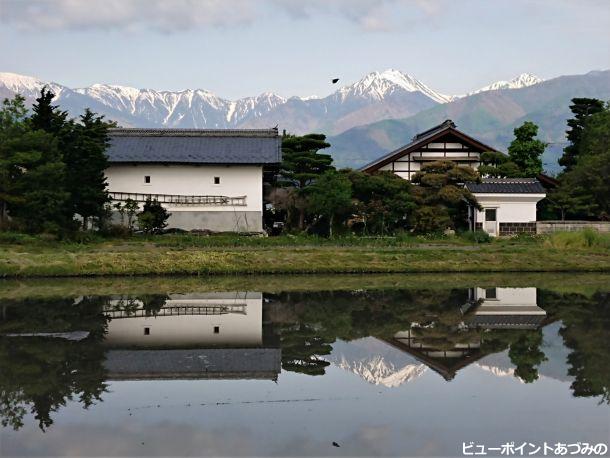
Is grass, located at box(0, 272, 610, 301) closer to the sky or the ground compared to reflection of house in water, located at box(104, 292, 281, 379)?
closer to the sky

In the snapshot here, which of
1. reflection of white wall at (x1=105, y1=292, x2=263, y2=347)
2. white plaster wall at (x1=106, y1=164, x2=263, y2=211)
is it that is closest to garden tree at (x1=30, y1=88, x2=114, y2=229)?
white plaster wall at (x1=106, y1=164, x2=263, y2=211)

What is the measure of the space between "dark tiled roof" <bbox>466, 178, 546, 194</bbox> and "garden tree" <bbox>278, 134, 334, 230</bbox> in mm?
6793

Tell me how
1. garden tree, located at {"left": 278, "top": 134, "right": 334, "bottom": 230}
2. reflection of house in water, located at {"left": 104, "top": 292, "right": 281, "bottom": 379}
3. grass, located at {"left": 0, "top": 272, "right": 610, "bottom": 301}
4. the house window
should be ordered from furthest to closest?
the house window → garden tree, located at {"left": 278, "top": 134, "right": 334, "bottom": 230} → grass, located at {"left": 0, "top": 272, "right": 610, "bottom": 301} → reflection of house in water, located at {"left": 104, "top": 292, "right": 281, "bottom": 379}

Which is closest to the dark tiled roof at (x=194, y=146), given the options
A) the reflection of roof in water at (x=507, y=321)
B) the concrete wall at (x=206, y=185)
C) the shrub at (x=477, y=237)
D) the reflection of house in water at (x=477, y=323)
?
the concrete wall at (x=206, y=185)

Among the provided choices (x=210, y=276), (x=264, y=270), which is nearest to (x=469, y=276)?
(x=264, y=270)

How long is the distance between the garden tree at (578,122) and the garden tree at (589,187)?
138 inches

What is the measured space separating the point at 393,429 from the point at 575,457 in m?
1.80

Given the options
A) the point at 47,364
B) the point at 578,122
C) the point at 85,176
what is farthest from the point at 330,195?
the point at 47,364

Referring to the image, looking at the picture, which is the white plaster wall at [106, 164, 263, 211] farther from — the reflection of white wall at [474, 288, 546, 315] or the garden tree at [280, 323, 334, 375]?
the garden tree at [280, 323, 334, 375]

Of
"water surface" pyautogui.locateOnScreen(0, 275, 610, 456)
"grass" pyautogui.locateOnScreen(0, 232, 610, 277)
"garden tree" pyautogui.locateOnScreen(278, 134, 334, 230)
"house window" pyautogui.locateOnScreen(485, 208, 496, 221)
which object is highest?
"garden tree" pyautogui.locateOnScreen(278, 134, 334, 230)

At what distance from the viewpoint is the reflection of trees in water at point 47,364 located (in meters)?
8.48

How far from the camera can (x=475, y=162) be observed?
1484 inches

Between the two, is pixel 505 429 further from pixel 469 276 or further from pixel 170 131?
pixel 170 131

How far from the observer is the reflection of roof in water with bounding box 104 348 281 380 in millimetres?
9922
